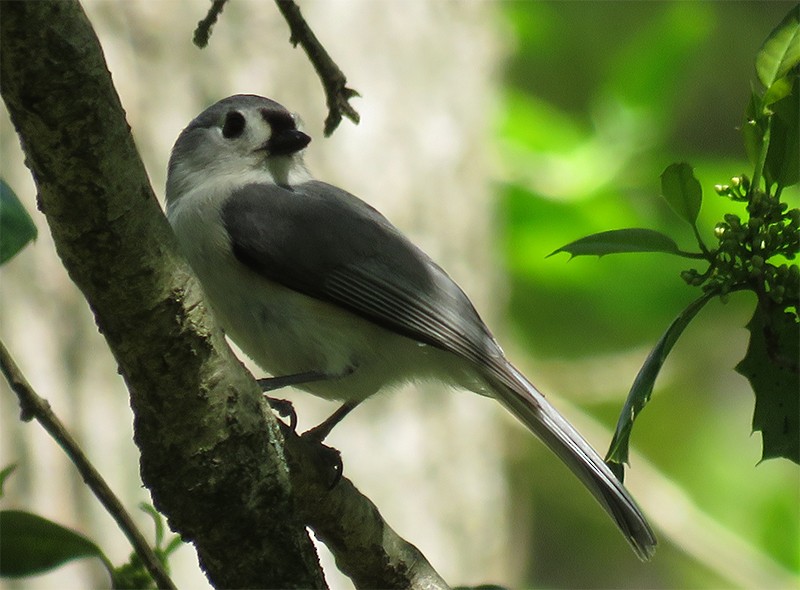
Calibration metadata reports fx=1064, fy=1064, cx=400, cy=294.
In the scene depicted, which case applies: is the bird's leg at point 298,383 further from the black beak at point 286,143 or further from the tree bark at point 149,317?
the black beak at point 286,143

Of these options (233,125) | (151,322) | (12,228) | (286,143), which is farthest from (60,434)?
(233,125)

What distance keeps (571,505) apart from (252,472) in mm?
4766

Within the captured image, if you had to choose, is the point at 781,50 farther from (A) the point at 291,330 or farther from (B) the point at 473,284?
(B) the point at 473,284

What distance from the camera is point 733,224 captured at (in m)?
1.64

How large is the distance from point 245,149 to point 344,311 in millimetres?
826

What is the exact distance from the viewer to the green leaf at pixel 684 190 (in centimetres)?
176

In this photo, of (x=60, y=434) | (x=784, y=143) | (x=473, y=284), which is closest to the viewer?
(x=60, y=434)

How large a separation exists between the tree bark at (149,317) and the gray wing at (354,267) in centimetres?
85

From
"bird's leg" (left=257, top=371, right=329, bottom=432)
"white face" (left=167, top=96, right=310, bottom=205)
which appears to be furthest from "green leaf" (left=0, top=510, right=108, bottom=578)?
"white face" (left=167, top=96, right=310, bottom=205)

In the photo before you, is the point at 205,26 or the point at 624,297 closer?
the point at 205,26

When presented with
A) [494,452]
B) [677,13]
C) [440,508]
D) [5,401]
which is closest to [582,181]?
[677,13]

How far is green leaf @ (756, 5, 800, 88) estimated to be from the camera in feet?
5.53

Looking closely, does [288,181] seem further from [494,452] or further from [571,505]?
[571,505]

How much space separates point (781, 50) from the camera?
1.70 m
